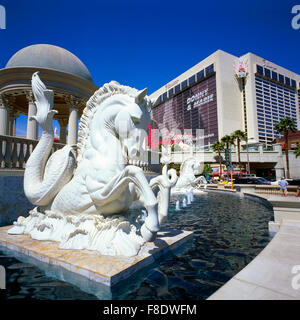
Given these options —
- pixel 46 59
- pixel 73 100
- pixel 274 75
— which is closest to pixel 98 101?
pixel 73 100

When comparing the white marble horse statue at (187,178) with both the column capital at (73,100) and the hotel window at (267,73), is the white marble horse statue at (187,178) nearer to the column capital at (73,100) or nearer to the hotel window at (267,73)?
the column capital at (73,100)

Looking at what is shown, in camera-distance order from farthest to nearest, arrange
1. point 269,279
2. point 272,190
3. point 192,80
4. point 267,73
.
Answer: point 192,80 → point 267,73 → point 272,190 → point 269,279

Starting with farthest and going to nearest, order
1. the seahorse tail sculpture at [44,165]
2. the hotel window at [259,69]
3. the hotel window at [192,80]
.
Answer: the hotel window at [192,80] < the hotel window at [259,69] < the seahorse tail sculpture at [44,165]

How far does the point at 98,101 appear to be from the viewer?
143 inches

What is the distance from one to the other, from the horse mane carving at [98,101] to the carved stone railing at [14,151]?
3.37m

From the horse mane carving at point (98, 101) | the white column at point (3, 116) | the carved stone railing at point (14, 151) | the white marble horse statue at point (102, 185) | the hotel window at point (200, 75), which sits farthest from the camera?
the hotel window at point (200, 75)

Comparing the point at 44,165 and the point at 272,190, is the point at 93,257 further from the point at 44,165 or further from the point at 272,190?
the point at 272,190

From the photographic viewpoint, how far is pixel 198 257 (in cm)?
313

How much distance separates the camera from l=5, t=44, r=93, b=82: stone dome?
10070mm

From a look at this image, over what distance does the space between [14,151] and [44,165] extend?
2378mm

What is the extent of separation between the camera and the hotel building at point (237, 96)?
232ft

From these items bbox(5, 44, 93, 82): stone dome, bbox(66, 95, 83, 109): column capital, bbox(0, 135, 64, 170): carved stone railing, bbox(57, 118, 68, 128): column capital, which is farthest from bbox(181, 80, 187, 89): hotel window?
bbox(0, 135, 64, 170): carved stone railing

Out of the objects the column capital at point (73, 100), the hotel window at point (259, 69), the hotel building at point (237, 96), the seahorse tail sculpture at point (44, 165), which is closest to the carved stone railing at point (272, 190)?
the seahorse tail sculpture at point (44, 165)
